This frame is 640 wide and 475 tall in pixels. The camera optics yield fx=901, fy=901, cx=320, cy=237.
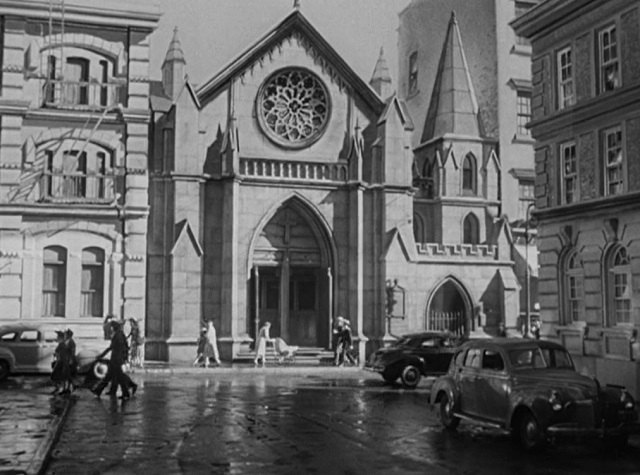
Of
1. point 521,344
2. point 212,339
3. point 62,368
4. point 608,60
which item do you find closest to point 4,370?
point 62,368

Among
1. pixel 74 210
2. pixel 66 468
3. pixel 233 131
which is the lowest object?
pixel 66 468

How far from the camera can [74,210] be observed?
30984mm

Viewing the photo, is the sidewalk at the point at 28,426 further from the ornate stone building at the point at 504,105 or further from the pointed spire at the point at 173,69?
the pointed spire at the point at 173,69

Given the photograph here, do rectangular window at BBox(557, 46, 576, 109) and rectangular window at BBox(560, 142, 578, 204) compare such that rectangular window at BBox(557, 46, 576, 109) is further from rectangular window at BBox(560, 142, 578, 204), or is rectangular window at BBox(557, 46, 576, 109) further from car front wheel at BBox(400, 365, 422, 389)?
car front wheel at BBox(400, 365, 422, 389)

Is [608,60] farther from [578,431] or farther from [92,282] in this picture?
[92,282]

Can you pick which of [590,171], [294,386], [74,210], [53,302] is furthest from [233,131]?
[590,171]

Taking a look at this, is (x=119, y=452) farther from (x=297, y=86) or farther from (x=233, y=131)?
(x=297, y=86)

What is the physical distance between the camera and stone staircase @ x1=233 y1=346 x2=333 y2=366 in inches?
1323

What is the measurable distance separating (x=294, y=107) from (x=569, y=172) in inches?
615

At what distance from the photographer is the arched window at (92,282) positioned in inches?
1240

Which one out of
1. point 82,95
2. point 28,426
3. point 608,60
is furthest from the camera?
point 82,95

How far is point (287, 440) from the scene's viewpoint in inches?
564

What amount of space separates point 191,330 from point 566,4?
18058 mm

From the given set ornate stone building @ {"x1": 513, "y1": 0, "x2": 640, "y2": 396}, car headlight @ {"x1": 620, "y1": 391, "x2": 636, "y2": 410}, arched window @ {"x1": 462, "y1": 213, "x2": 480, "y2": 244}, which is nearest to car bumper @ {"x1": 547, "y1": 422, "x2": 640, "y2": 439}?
car headlight @ {"x1": 620, "y1": 391, "x2": 636, "y2": 410}
